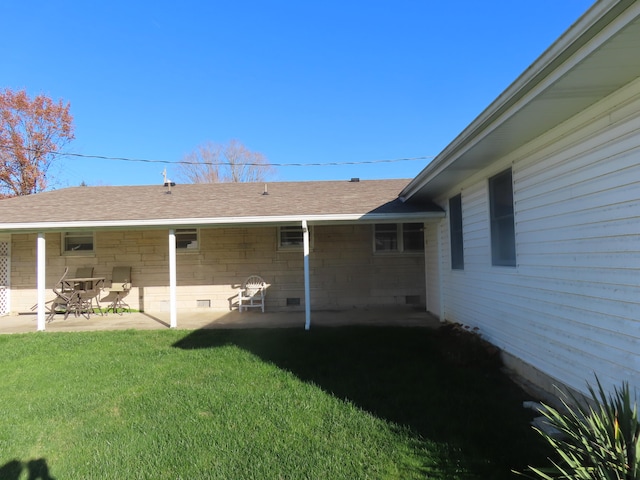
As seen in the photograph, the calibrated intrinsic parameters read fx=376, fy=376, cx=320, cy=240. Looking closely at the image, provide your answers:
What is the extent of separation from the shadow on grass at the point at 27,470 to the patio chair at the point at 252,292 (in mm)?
7185

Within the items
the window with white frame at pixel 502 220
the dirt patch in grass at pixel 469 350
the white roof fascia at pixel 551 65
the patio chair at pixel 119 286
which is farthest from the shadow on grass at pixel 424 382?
the patio chair at pixel 119 286

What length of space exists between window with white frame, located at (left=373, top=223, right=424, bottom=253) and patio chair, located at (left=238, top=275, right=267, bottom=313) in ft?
10.8

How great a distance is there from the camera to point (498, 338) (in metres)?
5.35

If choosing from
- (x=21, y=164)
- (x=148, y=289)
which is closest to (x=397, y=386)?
(x=148, y=289)

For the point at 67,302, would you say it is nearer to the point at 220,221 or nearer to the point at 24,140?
the point at 220,221

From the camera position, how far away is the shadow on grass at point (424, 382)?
9.61ft

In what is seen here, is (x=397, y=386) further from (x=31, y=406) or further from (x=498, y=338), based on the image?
(x=31, y=406)

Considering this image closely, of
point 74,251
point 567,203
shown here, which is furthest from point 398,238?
point 74,251

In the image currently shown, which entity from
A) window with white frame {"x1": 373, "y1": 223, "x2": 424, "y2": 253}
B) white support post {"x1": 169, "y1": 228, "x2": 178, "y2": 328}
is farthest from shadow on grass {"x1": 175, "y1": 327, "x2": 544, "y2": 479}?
window with white frame {"x1": 373, "y1": 223, "x2": 424, "y2": 253}

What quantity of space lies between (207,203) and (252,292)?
8.81ft

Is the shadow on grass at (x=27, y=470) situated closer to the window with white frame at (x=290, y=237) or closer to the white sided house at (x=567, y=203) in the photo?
the white sided house at (x=567, y=203)

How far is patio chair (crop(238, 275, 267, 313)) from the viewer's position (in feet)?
33.5

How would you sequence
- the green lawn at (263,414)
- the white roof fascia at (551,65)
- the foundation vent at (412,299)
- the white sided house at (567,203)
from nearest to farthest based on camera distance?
1. the white roof fascia at (551,65)
2. the white sided house at (567,203)
3. the green lawn at (263,414)
4. the foundation vent at (412,299)

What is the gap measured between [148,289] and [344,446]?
8973mm
